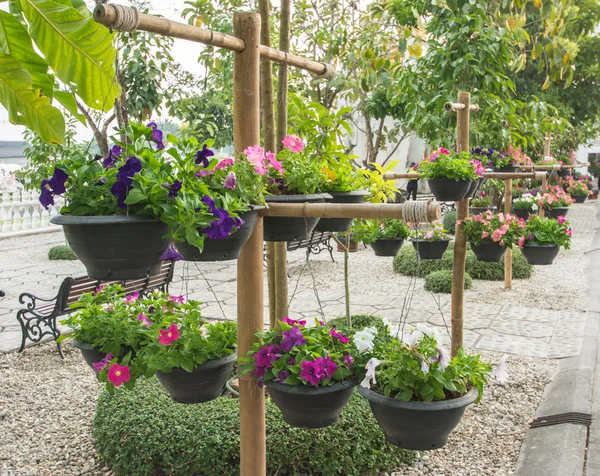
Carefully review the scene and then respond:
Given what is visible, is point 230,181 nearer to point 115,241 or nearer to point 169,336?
point 115,241

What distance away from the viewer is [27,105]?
1.80m

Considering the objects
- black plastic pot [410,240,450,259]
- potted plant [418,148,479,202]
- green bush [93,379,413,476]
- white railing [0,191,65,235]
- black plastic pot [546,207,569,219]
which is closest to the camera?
green bush [93,379,413,476]

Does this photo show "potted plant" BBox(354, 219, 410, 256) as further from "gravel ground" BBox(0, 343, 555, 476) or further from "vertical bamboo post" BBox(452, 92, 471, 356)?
"gravel ground" BBox(0, 343, 555, 476)

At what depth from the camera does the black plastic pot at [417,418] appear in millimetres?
2012

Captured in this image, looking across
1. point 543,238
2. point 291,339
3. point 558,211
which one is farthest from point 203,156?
point 558,211

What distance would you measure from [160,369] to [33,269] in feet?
27.8

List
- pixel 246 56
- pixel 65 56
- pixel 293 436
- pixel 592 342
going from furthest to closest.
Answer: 1. pixel 592 342
2. pixel 293 436
3. pixel 246 56
4. pixel 65 56

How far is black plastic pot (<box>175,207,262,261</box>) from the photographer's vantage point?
6.03ft

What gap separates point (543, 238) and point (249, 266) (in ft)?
14.1

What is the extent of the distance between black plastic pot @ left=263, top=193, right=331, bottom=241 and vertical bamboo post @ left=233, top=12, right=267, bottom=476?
0.08 metres

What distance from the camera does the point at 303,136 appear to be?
11.0 feet

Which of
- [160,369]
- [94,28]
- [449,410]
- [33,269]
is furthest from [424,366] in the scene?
[33,269]

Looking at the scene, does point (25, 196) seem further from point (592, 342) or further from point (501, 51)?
point (592, 342)

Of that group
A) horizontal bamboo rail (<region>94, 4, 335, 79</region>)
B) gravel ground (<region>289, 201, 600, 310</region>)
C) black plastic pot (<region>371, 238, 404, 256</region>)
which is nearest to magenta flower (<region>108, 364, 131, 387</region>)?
horizontal bamboo rail (<region>94, 4, 335, 79</region>)
